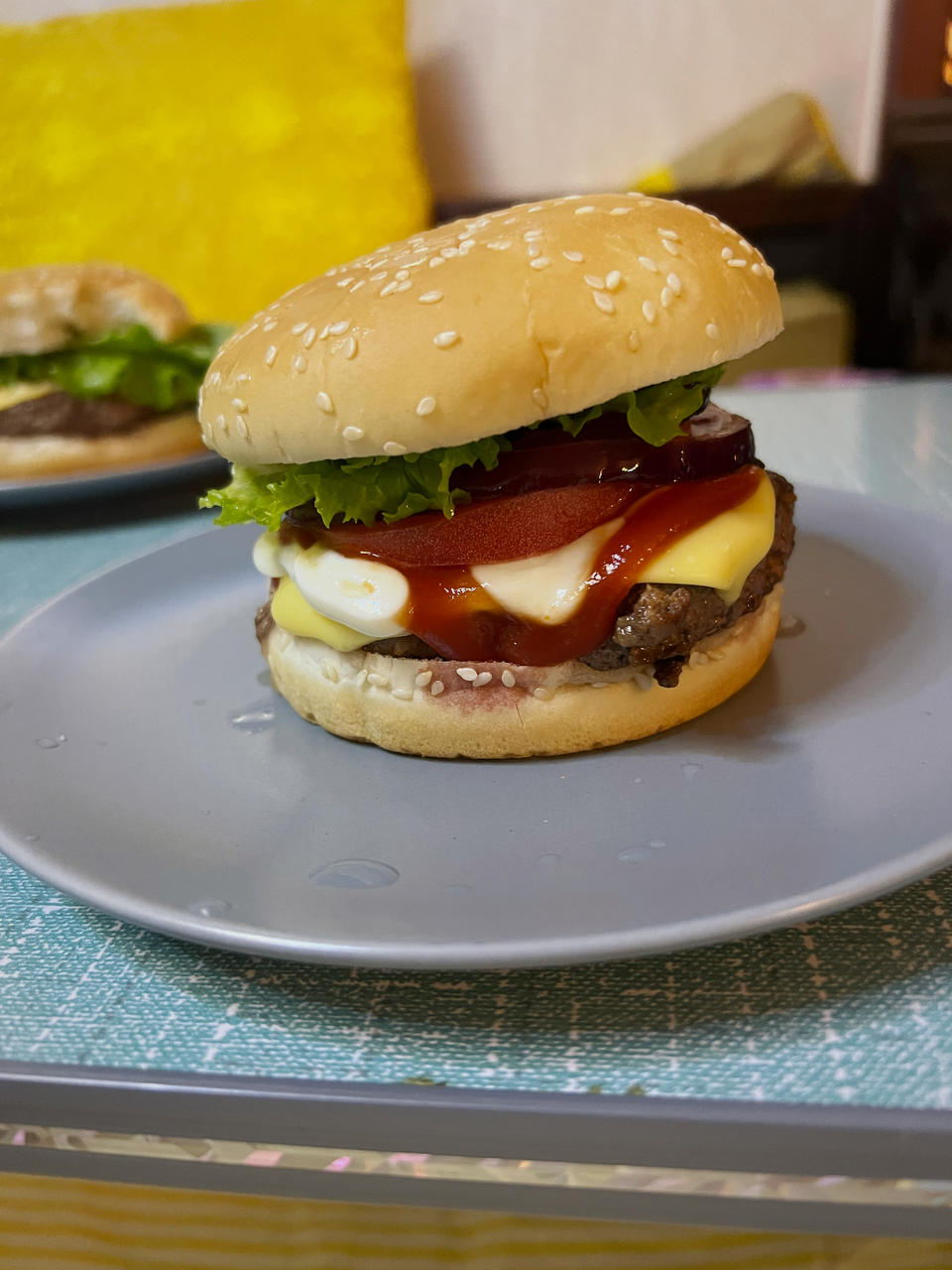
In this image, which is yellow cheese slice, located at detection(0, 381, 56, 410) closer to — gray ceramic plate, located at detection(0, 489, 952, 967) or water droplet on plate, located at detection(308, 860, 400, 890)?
gray ceramic plate, located at detection(0, 489, 952, 967)

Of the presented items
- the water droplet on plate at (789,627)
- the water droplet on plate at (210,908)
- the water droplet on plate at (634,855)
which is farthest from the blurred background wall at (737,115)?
the water droplet on plate at (210,908)

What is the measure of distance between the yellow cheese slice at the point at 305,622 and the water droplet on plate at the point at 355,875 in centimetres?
38

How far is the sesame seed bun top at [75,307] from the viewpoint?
2773 mm

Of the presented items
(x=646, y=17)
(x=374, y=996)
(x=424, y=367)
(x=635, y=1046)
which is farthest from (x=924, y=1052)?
(x=646, y=17)

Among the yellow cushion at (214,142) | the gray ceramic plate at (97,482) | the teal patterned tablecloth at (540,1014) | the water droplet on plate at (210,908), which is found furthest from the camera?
the yellow cushion at (214,142)

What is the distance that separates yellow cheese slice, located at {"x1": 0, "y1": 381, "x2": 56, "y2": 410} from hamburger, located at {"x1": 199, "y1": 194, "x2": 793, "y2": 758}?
1.54 meters

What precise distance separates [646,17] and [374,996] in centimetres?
554

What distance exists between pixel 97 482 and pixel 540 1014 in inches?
75.2

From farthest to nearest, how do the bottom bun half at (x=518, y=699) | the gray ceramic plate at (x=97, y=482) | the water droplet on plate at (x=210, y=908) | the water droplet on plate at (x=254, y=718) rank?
the gray ceramic plate at (x=97, y=482) < the water droplet on plate at (x=254, y=718) < the bottom bun half at (x=518, y=699) < the water droplet on plate at (x=210, y=908)

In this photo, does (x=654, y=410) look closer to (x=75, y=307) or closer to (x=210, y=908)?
(x=210, y=908)

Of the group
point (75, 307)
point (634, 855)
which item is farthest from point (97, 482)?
point (634, 855)

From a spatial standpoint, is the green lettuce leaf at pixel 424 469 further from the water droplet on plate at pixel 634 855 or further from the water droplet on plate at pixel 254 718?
the water droplet on plate at pixel 634 855

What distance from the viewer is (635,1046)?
2.97 feet

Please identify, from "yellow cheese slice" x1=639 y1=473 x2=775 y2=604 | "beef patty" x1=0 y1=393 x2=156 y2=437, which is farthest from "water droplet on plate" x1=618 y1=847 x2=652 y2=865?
"beef patty" x1=0 y1=393 x2=156 y2=437
